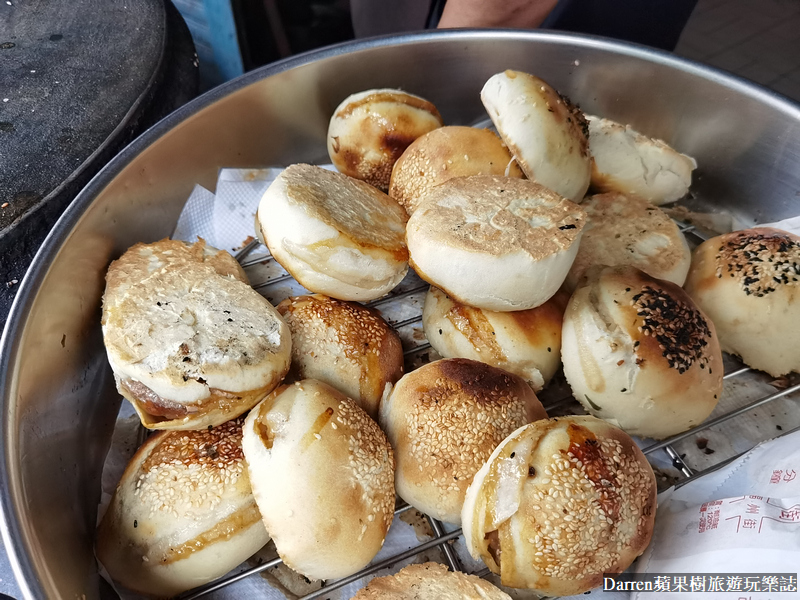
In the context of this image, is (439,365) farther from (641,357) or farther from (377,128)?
(377,128)

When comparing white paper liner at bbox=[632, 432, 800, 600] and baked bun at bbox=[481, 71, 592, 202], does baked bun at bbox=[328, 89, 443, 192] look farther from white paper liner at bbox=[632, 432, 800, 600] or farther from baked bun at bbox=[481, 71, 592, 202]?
white paper liner at bbox=[632, 432, 800, 600]

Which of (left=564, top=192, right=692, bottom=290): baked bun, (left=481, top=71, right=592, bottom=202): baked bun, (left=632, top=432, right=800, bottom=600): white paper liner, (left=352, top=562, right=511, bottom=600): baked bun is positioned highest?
(left=481, top=71, right=592, bottom=202): baked bun

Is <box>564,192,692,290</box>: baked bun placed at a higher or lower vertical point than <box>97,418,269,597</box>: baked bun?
higher

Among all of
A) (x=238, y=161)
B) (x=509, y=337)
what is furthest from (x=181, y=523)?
(x=238, y=161)

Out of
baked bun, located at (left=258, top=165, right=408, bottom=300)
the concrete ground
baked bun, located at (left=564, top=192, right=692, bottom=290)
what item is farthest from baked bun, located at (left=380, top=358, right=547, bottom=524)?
the concrete ground

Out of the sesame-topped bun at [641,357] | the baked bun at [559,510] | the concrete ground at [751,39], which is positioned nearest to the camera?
the baked bun at [559,510]

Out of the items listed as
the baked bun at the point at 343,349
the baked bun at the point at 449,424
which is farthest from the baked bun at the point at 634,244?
the baked bun at the point at 343,349

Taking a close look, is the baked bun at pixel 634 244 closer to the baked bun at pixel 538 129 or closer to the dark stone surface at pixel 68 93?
the baked bun at pixel 538 129
